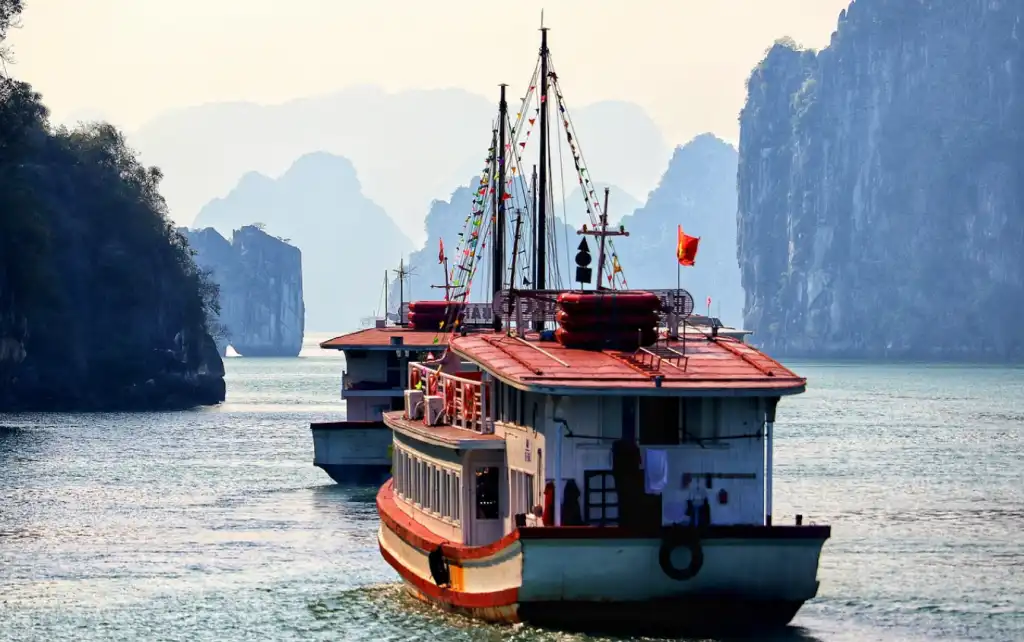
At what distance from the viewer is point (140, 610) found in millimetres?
38312

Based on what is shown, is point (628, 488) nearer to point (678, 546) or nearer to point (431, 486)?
point (678, 546)

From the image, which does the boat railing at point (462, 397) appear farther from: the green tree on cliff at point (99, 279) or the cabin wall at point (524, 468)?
the green tree on cliff at point (99, 279)

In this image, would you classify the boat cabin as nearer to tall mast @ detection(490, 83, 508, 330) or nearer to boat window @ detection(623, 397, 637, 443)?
boat window @ detection(623, 397, 637, 443)

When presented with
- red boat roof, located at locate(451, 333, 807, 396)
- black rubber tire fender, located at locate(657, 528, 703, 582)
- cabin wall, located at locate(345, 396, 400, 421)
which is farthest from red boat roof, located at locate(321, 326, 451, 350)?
black rubber tire fender, located at locate(657, 528, 703, 582)

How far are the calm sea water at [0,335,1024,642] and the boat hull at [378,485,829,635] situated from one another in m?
0.68

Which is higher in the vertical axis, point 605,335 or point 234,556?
point 605,335

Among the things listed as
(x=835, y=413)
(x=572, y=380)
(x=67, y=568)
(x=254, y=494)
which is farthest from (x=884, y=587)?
(x=835, y=413)

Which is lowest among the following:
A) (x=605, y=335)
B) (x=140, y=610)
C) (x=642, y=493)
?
(x=140, y=610)

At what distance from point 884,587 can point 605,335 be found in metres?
10.8

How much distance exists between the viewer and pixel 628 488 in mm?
30484

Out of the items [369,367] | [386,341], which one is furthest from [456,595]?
[369,367]

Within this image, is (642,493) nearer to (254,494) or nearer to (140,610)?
(140,610)

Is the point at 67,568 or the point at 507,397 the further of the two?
the point at 67,568

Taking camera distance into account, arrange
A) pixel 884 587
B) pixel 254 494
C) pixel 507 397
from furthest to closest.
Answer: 1. pixel 254 494
2. pixel 884 587
3. pixel 507 397
